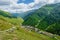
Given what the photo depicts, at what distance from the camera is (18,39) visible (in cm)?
11400

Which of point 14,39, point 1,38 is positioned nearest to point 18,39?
point 14,39

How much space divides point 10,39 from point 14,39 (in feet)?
9.81

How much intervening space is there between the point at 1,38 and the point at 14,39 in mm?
8381

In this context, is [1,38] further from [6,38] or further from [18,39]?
[18,39]

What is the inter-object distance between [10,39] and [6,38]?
117 inches

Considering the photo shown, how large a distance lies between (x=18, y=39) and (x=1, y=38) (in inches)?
442

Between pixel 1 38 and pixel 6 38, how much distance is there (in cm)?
345

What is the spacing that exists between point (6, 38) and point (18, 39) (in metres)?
7.89

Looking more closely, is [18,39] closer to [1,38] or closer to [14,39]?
[14,39]

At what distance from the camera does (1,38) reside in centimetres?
10994

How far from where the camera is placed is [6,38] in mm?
111812

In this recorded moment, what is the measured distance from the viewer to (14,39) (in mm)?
112438

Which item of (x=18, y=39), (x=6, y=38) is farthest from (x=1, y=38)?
(x=18, y=39)
